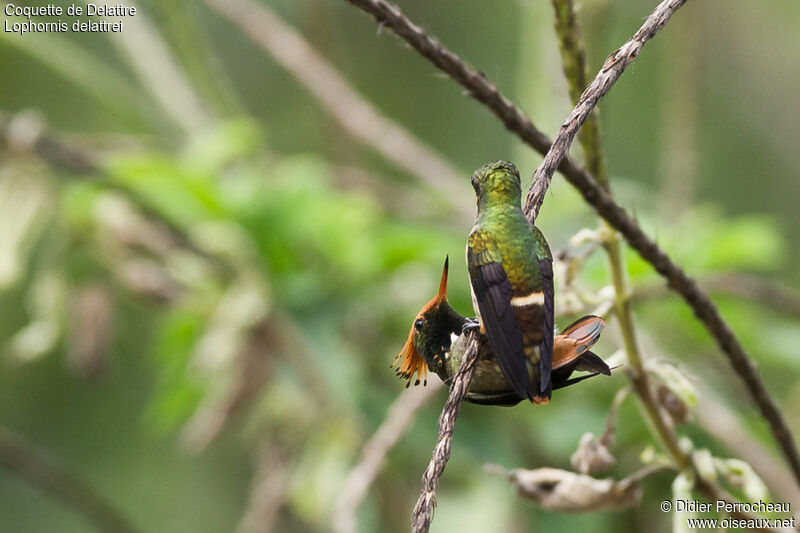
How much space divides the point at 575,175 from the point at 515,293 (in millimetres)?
110

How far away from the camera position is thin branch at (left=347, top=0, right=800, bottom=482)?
52cm

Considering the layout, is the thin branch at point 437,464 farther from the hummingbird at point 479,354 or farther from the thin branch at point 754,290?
the thin branch at point 754,290

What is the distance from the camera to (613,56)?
460 mm

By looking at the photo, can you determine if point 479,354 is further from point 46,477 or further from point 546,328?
point 46,477

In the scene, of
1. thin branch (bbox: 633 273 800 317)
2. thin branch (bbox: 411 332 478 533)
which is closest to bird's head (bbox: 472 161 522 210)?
thin branch (bbox: 411 332 478 533)

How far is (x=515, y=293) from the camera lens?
0.45m

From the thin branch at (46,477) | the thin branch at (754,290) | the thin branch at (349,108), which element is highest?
the thin branch at (349,108)

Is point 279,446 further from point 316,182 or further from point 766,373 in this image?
point 766,373

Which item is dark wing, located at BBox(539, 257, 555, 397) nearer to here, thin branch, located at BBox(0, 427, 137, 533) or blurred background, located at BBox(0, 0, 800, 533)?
blurred background, located at BBox(0, 0, 800, 533)

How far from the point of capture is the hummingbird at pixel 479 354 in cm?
44

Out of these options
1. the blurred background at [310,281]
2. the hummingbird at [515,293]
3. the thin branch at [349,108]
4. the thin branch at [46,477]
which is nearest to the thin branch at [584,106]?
the hummingbird at [515,293]

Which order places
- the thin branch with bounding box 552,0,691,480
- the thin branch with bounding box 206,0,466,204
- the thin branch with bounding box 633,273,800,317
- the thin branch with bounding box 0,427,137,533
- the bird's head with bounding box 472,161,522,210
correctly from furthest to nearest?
the thin branch with bounding box 206,0,466,204 → the thin branch with bounding box 0,427,137,533 → the thin branch with bounding box 633,273,800,317 → the thin branch with bounding box 552,0,691,480 → the bird's head with bounding box 472,161,522,210

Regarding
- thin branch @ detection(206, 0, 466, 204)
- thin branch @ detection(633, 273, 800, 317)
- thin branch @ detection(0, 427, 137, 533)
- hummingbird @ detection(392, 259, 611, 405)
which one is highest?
thin branch @ detection(206, 0, 466, 204)

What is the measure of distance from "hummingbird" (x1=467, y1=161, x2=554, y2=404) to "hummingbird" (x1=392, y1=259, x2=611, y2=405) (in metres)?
0.01
